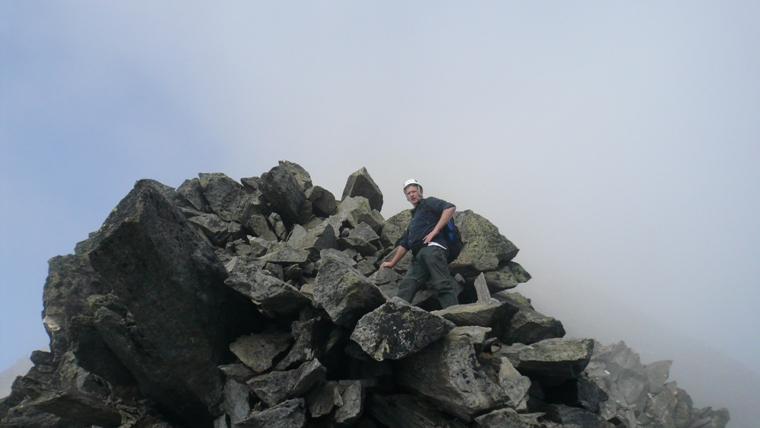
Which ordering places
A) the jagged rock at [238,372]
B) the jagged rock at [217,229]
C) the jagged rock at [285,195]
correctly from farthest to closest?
the jagged rock at [285,195], the jagged rock at [217,229], the jagged rock at [238,372]

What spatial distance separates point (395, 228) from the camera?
18422 millimetres

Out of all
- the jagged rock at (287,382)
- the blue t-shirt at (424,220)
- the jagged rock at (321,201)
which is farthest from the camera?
the jagged rock at (321,201)

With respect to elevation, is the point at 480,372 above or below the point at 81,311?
above

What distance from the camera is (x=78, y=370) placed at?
11078mm

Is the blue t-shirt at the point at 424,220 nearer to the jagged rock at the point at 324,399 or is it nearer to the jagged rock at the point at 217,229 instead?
the jagged rock at the point at 324,399

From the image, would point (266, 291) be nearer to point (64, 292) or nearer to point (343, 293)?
point (343, 293)

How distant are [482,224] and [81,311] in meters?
18.0

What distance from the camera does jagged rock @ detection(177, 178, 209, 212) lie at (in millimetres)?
19312

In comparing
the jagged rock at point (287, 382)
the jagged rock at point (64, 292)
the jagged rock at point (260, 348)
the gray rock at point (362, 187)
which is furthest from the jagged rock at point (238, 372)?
the gray rock at point (362, 187)

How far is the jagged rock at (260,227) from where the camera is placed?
683 inches

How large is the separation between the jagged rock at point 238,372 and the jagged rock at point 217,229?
28.0 ft

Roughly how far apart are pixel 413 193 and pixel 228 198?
11.9 meters

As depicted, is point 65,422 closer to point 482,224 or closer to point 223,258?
point 223,258

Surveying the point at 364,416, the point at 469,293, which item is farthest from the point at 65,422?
the point at 469,293
